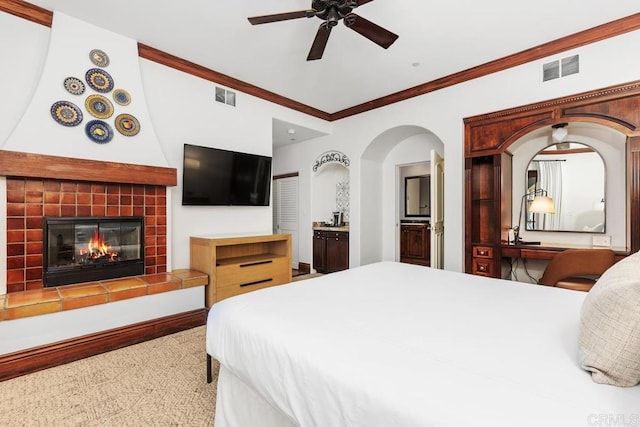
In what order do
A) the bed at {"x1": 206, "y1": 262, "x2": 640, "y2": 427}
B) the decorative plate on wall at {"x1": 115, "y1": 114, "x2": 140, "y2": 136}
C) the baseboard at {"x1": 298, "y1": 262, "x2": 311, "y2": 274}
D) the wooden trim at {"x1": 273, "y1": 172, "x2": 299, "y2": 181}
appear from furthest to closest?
the wooden trim at {"x1": 273, "y1": 172, "x2": 299, "y2": 181}, the baseboard at {"x1": 298, "y1": 262, "x2": 311, "y2": 274}, the decorative plate on wall at {"x1": 115, "y1": 114, "x2": 140, "y2": 136}, the bed at {"x1": 206, "y1": 262, "x2": 640, "y2": 427}

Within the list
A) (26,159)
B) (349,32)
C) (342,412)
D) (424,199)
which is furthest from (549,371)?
(424,199)

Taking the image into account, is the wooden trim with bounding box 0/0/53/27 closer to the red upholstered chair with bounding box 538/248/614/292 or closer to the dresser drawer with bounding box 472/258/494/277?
the dresser drawer with bounding box 472/258/494/277

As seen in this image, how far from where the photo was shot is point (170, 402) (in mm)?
1720

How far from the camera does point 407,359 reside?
2.97ft

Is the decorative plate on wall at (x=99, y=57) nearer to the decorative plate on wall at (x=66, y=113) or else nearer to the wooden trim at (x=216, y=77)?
the wooden trim at (x=216, y=77)

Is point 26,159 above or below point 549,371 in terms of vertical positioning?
above

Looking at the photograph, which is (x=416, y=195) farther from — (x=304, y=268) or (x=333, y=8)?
(x=333, y=8)

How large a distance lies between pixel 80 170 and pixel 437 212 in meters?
3.83

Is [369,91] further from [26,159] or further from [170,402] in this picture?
[170,402]

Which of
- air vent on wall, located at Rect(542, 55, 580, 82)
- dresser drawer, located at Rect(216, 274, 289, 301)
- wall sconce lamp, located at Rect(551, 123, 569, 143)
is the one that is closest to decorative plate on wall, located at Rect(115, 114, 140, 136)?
dresser drawer, located at Rect(216, 274, 289, 301)

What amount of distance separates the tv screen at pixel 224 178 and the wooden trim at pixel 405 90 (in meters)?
0.92

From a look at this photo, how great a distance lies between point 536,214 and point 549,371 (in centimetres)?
321

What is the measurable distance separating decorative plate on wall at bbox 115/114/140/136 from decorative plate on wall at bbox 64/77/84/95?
337mm

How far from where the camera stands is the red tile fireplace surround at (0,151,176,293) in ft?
7.68
